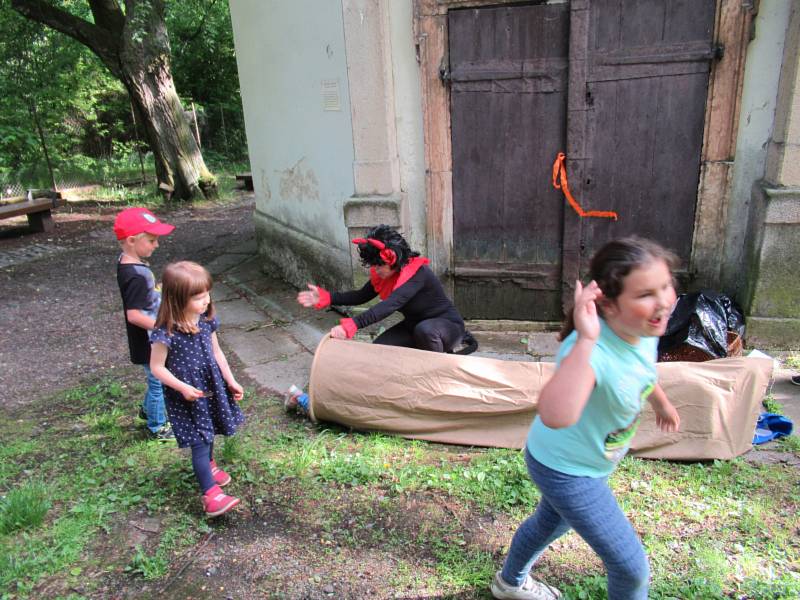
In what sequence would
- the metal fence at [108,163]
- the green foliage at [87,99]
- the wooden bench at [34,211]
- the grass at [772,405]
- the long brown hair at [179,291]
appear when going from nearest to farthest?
the long brown hair at [179,291] → the grass at [772,405] → the wooden bench at [34,211] → the green foliage at [87,99] → the metal fence at [108,163]

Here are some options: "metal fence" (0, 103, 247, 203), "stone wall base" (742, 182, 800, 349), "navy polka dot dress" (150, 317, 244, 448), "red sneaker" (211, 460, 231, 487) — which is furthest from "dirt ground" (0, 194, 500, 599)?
"metal fence" (0, 103, 247, 203)

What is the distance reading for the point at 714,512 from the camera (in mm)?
3020

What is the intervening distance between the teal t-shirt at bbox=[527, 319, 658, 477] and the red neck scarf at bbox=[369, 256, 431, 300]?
203cm

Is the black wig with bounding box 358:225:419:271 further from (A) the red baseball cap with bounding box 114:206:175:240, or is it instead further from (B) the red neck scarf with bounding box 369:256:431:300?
(A) the red baseball cap with bounding box 114:206:175:240

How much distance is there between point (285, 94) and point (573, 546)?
4852 mm

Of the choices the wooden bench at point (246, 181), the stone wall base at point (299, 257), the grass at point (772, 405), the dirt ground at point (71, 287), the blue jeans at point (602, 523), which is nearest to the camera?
the blue jeans at point (602, 523)

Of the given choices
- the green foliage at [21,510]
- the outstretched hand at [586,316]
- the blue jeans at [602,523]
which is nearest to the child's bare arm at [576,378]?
the outstretched hand at [586,316]

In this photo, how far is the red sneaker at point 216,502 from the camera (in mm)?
3053

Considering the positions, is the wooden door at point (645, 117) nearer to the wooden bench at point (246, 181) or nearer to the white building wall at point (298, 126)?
the white building wall at point (298, 126)

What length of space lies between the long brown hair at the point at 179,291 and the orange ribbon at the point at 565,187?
3027mm

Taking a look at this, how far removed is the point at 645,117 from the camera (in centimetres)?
475

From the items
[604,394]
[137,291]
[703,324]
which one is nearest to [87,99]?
[137,291]

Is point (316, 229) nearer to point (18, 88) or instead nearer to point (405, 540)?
point (405, 540)

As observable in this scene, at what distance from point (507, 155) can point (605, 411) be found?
345 cm
